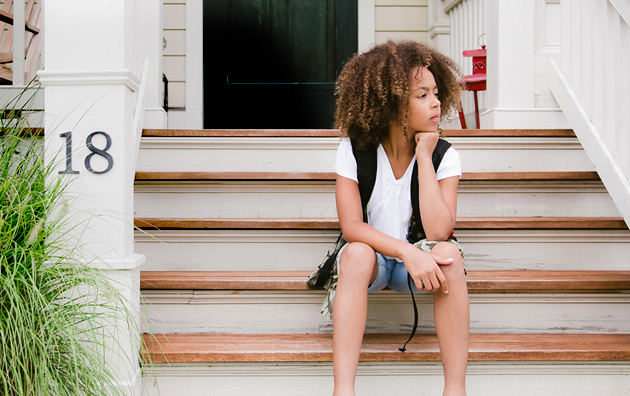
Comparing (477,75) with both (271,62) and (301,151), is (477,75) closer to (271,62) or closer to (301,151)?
(301,151)

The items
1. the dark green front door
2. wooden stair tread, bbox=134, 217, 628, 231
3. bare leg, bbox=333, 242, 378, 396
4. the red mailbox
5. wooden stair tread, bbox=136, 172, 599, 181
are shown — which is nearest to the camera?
bare leg, bbox=333, 242, 378, 396

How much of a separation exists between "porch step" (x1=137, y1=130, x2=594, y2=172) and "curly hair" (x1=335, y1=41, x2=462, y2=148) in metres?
0.61

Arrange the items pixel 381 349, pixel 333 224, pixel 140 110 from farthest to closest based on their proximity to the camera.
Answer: pixel 140 110, pixel 333 224, pixel 381 349

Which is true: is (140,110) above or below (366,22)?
below

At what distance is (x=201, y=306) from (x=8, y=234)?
0.63 m

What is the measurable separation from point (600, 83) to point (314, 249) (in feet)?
4.20

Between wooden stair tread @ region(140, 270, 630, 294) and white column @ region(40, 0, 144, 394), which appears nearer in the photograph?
white column @ region(40, 0, 144, 394)

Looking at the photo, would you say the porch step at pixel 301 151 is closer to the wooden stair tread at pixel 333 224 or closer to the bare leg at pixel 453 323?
the wooden stair tread at pixel 333 224

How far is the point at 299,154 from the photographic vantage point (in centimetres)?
226

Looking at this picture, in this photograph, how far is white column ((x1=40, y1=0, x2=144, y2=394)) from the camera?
142cm

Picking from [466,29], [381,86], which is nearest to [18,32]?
[381,86]

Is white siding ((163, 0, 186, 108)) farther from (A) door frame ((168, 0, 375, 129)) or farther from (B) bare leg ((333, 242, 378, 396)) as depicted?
(B) bare leg ((333, 242, 378, 396))

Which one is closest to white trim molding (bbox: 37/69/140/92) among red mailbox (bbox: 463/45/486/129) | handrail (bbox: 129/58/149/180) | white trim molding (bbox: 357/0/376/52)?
handrail (bbox: 129/58/149/180)

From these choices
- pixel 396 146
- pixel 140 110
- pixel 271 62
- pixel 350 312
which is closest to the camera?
pixel 350 312
